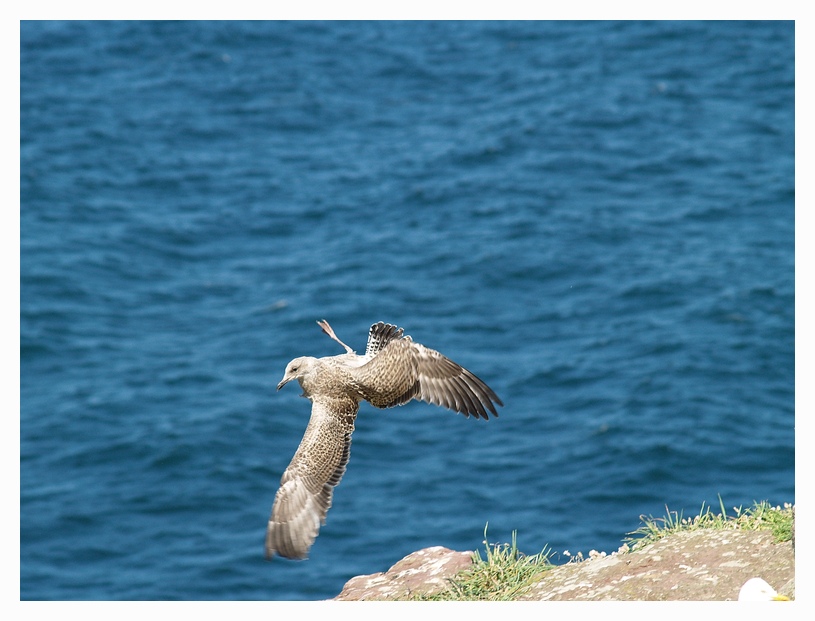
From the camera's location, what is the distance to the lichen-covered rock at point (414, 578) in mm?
9192

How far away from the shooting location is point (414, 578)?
Result: 9.49 meters

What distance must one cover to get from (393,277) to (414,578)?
728 inches

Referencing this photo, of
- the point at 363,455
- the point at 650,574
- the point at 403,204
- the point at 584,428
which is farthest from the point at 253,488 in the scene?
the point at 650,574

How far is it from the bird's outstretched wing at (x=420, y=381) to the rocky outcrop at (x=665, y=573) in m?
1.41

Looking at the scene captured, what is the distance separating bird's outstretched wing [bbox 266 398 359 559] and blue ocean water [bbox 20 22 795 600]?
36.7 feet

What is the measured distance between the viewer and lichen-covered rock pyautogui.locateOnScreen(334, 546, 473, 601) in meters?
9.19

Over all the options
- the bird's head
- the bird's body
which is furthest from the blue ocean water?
the bird's body

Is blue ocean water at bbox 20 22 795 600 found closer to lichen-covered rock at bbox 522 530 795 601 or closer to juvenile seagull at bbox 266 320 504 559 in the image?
lichen-covered rock at bbox 522 530 795 601

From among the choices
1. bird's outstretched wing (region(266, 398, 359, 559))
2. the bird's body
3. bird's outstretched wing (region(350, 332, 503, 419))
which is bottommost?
the bird's body

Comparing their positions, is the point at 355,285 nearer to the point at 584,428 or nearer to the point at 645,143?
the point at 584,428

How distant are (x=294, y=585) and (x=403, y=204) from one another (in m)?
13.0

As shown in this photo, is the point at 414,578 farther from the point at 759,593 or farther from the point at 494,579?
the point at 759,593

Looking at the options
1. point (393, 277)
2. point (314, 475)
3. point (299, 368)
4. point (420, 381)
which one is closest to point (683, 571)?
point (420, 381)

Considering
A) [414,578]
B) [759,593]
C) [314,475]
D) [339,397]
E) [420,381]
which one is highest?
[420,381]
